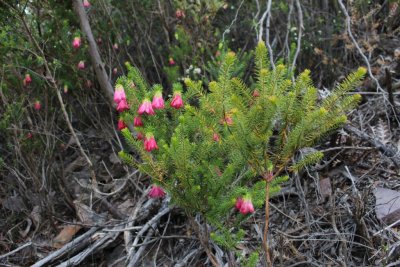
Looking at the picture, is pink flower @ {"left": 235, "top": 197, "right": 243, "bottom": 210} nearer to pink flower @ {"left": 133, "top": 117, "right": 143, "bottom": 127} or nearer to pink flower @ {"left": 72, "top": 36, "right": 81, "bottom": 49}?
pink flower @ {"left": 133, "top": 117, "right": 143, "bottom": 127}

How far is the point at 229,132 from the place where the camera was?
1979mm

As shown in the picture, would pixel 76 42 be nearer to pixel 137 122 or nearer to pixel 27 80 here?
pixel 27 80

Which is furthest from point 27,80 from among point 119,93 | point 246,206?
point 246,206

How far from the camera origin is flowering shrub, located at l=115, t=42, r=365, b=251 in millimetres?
1825

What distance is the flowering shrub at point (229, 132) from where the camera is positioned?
183 centimetres

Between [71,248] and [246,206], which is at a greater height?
[246,206]

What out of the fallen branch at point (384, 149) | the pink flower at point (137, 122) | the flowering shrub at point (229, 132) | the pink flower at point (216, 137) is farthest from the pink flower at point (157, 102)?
the fallen branch at point (384, 149)

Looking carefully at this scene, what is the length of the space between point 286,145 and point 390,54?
368cm

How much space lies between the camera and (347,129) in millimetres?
3350

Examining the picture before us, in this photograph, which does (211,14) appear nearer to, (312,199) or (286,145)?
(312,199)

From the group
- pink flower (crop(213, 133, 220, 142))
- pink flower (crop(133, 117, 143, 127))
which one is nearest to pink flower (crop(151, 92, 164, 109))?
pink flower (crop(133, 117, 143, 127))

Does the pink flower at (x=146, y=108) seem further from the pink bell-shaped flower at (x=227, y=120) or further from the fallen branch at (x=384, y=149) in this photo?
the fallen branch at (x=384, y=149)

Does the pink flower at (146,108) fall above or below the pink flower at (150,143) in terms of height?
above

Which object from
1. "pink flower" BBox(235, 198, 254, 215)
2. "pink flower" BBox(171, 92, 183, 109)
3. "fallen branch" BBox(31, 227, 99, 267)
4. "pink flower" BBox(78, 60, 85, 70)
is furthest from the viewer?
"pink flower" BBox(78, 60, 85, 70)
